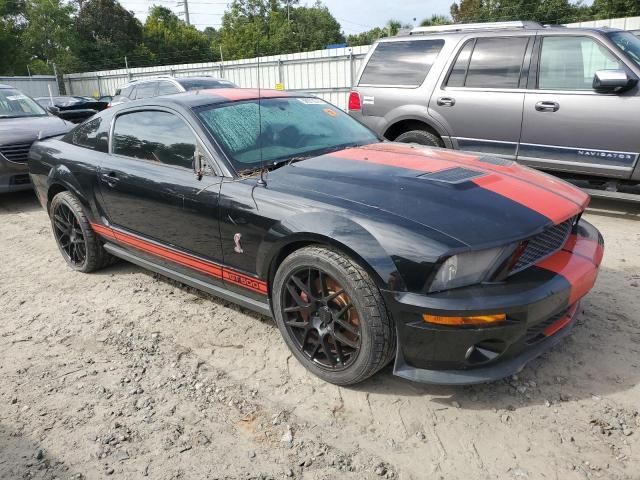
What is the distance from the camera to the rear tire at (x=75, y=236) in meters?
4.30

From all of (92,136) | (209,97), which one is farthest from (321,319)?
(92,136)

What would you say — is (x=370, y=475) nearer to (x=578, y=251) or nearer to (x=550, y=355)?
(x=550, y=355)

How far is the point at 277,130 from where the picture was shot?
3432 millimetres

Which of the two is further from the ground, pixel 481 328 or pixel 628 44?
pixel 628 44

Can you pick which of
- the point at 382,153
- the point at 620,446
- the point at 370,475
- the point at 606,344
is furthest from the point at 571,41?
the point at 370,475

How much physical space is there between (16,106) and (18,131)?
1.26 m

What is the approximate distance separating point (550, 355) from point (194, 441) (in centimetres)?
198

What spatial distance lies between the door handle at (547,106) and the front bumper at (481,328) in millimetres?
3286

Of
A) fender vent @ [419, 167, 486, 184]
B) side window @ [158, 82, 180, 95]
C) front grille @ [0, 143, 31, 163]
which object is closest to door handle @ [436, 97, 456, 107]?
fender vent @ [419, 167, 486, 184]

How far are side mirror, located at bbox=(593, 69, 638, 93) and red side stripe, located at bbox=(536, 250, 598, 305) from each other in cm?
293

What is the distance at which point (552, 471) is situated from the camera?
83.0 inches

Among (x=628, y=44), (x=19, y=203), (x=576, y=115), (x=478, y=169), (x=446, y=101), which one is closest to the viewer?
(x=478, y=169)

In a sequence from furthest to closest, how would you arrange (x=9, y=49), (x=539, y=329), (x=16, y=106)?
1. (x=9, y=49)
2. (x=16, y=106)
3. (x=539, y=329)

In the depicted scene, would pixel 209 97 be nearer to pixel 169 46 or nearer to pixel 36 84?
pixel 36 84
